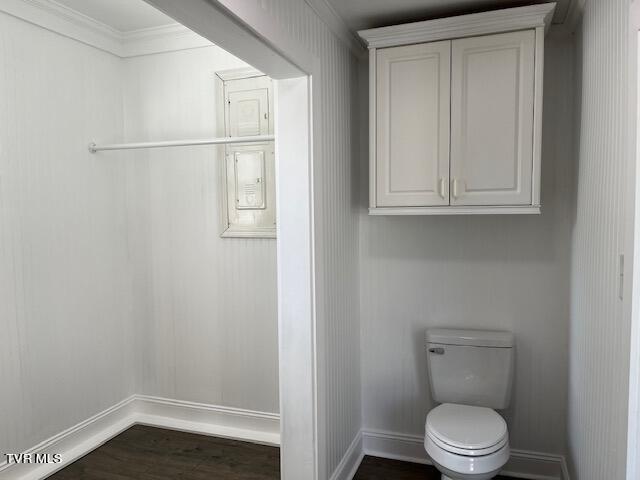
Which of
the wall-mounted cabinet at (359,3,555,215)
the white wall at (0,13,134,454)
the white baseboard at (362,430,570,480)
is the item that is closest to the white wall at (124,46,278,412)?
the white wall at (0,13,134,454)

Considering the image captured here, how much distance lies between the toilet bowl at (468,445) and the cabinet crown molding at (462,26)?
1773mm

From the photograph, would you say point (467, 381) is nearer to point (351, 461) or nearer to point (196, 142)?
point (351, 461)

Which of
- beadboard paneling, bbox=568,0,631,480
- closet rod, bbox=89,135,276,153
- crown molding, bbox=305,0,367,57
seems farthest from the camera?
closet rod, bbox=89,135,276,153

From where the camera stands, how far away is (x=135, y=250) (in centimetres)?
317

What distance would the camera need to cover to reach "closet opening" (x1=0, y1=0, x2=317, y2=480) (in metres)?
2.48

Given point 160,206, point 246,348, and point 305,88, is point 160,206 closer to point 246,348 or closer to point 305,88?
A: point 246,348

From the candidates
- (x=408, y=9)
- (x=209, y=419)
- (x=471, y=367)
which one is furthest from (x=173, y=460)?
(x=408, y=9)

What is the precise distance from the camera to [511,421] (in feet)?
8.27

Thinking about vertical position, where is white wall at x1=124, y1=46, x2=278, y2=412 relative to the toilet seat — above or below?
above

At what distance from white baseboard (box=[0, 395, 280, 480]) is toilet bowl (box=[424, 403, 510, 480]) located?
3.86 feet

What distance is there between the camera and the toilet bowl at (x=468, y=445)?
6.26 feet

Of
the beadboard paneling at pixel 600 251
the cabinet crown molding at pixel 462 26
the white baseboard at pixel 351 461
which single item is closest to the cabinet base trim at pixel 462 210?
the beadboard paneling at pixel 600 251

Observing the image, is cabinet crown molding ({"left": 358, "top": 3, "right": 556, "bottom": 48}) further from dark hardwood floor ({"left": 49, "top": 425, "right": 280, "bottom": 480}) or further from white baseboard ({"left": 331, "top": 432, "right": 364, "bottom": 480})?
dark hardwood floor ({"left": 49, "top": 425, "right": 280, "bottom": 480})

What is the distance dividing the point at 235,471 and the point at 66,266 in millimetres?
1521
